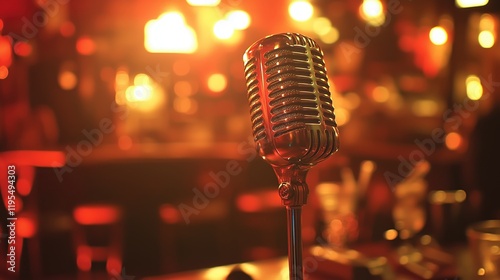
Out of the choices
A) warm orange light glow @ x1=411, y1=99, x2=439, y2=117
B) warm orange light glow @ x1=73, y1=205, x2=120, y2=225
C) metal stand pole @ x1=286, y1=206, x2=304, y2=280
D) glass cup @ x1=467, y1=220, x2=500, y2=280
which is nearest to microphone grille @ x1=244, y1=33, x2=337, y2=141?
metal stand pole @ x1=286, y1=206, x2=304, y2=280

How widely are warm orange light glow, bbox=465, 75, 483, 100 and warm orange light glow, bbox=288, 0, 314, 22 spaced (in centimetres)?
179

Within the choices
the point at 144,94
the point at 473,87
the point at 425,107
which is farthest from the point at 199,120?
the point at 473,87

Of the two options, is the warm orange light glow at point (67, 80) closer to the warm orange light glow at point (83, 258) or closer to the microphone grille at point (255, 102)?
the warm orange light glow at point (83, 258)

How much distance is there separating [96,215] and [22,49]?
7.84ft

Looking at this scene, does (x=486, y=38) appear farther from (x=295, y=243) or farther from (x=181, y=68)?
(x=295, y=243)

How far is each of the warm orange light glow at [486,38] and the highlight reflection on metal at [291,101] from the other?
4.68m

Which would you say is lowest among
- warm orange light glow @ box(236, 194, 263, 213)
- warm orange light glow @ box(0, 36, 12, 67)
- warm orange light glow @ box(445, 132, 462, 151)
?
warm orange light glow @ box(236, 194, 263, 213)

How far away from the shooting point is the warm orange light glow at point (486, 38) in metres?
4.83

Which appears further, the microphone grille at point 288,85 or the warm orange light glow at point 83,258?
the warm orange light glow at point 83,258

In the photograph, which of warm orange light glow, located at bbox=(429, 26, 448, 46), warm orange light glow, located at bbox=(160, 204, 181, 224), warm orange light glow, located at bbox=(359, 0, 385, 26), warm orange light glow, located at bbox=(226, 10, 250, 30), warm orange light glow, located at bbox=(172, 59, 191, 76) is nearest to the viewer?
warm orange light glow, located at bbox=(160, 204, 181, 224)

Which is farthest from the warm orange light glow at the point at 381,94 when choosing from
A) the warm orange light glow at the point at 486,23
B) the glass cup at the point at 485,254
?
the glass cup at the point at 485,254

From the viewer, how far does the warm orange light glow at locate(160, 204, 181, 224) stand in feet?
14.4

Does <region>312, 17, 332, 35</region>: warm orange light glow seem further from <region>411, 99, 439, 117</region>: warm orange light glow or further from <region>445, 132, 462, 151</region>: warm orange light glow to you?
<region>445, 132, 462, 151</region>: warm orange light glow

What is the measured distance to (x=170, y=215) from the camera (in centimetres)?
439
